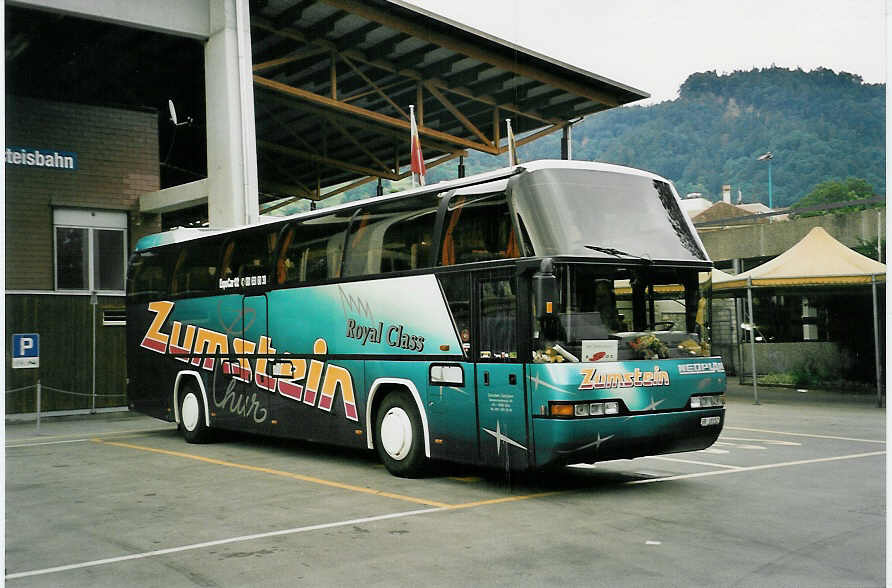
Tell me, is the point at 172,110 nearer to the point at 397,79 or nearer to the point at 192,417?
the point at 397,79

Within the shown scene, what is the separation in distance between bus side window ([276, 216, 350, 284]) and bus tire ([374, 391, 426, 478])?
75.5 inches

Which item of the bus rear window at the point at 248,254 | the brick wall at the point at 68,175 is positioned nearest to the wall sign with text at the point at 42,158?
the brick wall at the point at 68,175

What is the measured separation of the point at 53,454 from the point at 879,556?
1168cm

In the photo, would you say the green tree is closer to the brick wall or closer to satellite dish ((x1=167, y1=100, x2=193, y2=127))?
the brick wall

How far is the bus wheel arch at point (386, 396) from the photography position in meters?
10.5

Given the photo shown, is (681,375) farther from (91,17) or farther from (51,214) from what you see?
(51,214)

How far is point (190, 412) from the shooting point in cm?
1551

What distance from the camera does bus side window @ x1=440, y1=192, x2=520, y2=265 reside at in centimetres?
956

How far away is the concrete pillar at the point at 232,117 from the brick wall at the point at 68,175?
12.5 feet

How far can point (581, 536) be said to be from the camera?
7.37 meters

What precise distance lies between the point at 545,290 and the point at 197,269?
8.02 meters

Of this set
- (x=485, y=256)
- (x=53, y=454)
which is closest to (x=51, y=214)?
(x=53, y=454)

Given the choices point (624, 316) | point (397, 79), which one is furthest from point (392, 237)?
point (397, 79)

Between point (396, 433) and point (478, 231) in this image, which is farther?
point (396, 433)
